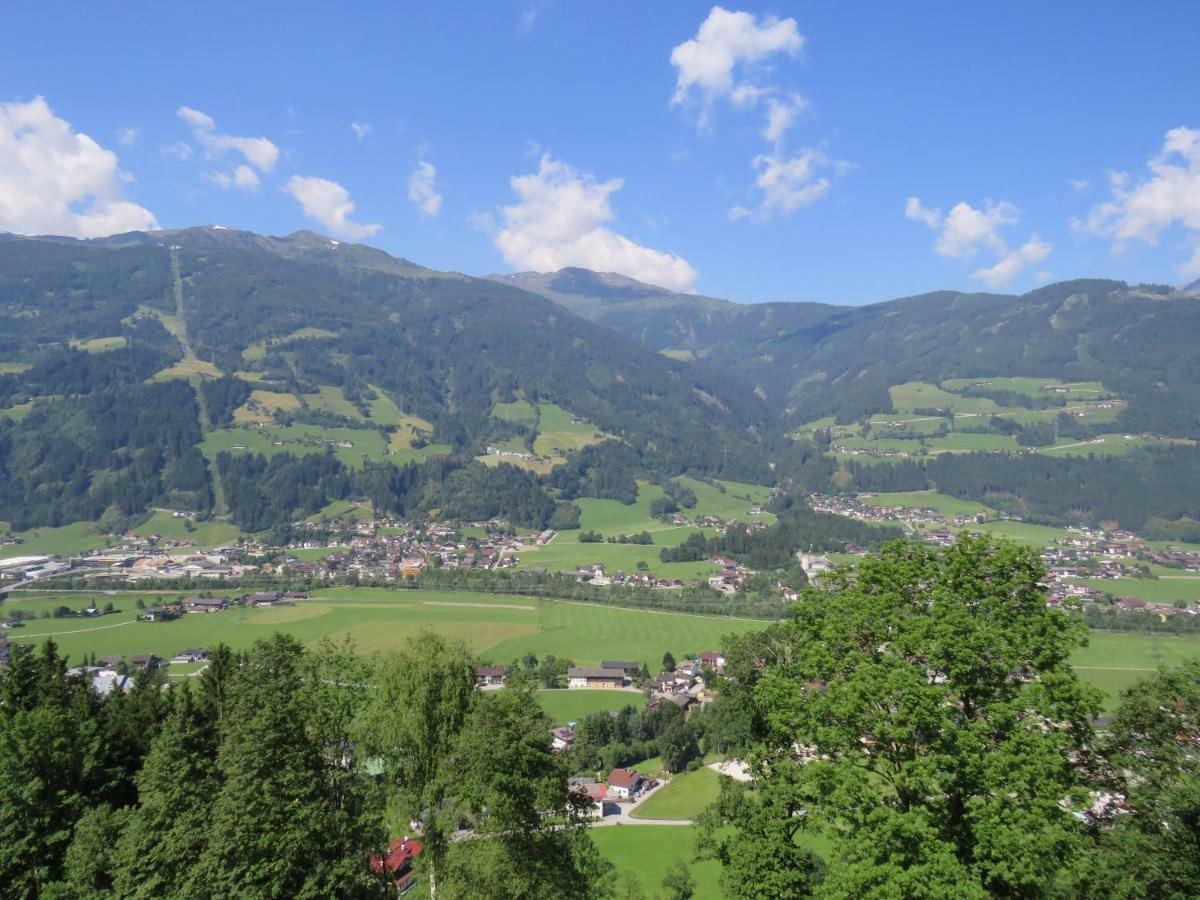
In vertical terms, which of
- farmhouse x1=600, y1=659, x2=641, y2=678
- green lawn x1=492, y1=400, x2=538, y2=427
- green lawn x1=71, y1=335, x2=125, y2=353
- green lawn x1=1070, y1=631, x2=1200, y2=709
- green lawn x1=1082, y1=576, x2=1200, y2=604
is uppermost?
green lawn x1=71, y1=335, x2=125, y2=353

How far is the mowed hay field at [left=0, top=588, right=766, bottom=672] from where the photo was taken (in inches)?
2378

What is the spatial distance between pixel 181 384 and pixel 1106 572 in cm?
16975

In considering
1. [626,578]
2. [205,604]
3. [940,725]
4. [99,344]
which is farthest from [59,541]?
[940,725]

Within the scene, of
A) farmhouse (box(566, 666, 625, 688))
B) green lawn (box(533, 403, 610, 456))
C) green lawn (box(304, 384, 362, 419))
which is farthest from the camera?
green lawn (box(304, 384, 362, 419))

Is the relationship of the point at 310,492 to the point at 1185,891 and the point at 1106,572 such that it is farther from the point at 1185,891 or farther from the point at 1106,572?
the point at 1185,891

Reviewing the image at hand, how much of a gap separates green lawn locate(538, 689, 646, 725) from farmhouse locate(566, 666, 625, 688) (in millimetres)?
1002

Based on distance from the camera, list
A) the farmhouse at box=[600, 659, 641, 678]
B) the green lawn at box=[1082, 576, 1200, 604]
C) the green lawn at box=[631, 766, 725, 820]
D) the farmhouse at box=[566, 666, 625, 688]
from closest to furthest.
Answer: the green lawn at box=[631, 766, 725, 820] → the farmhouse at box=[566, 666, 625, 688] → the farmhouse at box=[600, 659, 641, 678] → the green lawn at box=[1082, 576, 1200, 604]

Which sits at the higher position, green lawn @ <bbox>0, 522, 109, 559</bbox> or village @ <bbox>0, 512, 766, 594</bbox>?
green lawn @ <bbox>0, 522, 109, 559</bbox>

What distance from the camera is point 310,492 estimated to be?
130m

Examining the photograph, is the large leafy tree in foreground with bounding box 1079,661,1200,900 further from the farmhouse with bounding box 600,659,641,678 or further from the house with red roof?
the farmhouse with bounding box 600,659,641,678

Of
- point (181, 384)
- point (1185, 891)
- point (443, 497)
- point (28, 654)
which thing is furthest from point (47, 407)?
point (1185, 891)

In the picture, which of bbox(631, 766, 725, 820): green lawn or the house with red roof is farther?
bbox(631, 766, 725, 820): green lawn

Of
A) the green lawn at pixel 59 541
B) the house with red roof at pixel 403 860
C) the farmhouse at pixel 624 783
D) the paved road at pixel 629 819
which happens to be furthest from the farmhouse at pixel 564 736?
the green lawn at pixel 59 541

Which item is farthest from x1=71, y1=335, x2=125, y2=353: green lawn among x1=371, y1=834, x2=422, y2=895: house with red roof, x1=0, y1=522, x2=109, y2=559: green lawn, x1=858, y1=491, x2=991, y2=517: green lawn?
x1=371, y1=834, x2=422, y2=895: house with red roof
